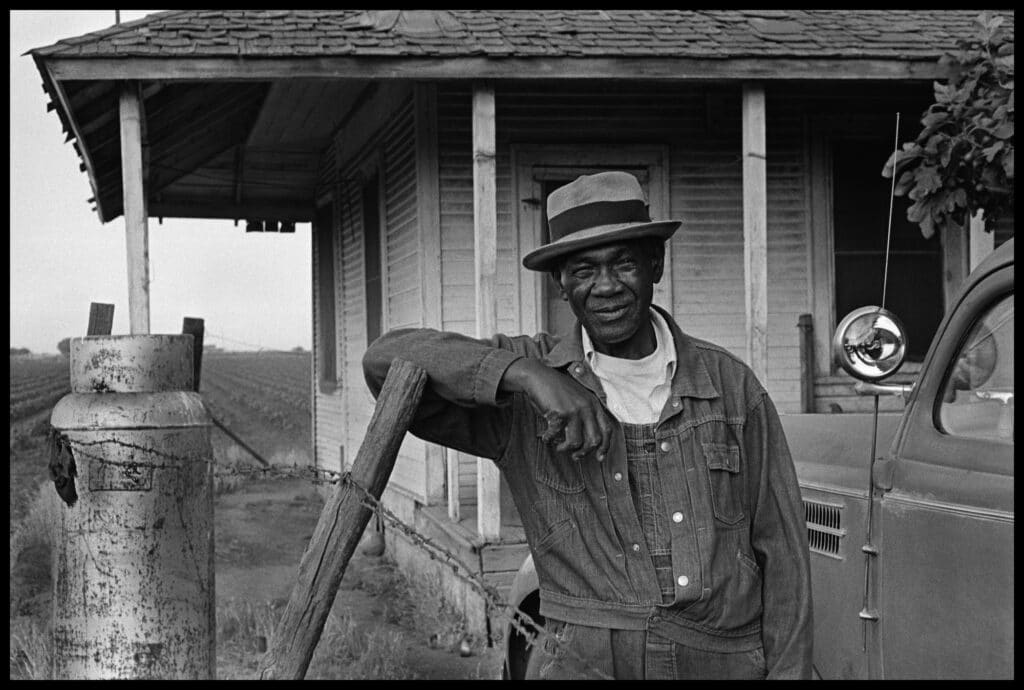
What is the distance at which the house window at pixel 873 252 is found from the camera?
30.1 feet

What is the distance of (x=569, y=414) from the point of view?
2314 millimetres

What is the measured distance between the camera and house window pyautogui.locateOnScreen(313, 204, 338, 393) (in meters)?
13.6

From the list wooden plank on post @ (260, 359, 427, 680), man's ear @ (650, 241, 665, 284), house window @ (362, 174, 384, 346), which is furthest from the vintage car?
house window @ (362, 174, 384, 346)

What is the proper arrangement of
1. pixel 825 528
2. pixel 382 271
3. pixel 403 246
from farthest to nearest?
1. pixel 382 271
2. pixel 403 246
3. pixel 825 528

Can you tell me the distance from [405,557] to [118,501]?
6949 millimetres

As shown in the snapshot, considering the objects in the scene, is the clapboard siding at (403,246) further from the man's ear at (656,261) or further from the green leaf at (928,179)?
the man's ear at (656,261)

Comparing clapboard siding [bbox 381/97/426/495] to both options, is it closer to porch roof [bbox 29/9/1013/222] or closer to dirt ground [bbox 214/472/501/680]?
dirt ground [bbox 214/472/501/680]

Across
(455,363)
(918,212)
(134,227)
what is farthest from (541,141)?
(455,363)

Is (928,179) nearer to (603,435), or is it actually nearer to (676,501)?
(676,501)

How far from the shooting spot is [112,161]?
10.7 metres

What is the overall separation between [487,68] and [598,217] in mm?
4821

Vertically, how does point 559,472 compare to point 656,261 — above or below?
below

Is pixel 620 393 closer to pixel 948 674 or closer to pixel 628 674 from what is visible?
pixel 628 674
